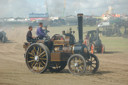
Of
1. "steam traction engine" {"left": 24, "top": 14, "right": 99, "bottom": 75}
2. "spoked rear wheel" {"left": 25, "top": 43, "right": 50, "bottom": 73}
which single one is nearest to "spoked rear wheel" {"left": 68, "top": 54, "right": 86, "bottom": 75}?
"steam traction engine" {"left": 24, "top": 14, "right": 99, "bottom": 75}

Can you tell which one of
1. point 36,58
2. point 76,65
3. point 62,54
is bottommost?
point 76,65

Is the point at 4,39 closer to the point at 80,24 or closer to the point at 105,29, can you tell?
the point at 105,29

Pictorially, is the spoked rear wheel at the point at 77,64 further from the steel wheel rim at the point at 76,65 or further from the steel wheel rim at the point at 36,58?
the steel wheel rim at the point at 36,58

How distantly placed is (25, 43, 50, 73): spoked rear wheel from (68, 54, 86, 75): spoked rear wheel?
2.56ft

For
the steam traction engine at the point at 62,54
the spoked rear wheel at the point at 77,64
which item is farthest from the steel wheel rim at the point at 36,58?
the spoked rear wheel at the point at 77,64

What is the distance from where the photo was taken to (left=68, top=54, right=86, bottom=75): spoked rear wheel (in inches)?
301

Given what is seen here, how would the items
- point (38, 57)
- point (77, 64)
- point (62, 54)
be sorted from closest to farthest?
point (77, 64)
point (62, 54)
point (38, 57)

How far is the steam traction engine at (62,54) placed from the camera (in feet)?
25.6

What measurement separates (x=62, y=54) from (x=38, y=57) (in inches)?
32.5

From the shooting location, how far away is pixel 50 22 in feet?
148

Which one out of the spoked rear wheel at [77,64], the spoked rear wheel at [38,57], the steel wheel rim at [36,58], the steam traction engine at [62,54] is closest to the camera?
the spoked rear wheel at [77,64]

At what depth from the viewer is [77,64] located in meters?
7.73

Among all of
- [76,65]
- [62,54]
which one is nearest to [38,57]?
[62,54]

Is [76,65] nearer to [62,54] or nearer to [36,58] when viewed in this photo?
[62,54]
